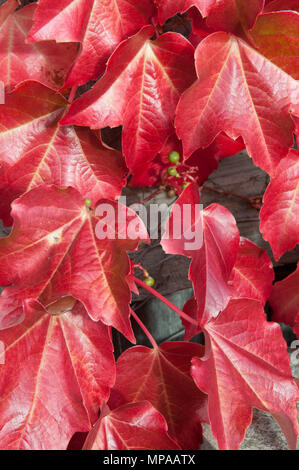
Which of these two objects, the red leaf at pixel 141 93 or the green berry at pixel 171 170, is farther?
the green berry at pixel 171 170

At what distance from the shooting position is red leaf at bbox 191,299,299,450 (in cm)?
58

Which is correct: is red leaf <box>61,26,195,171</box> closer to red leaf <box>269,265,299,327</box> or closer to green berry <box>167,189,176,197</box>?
green berry <box>167,189,176,197</box>

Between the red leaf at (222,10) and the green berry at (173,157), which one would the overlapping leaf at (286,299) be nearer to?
the green berry at (173,157)

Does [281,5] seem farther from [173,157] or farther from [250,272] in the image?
[250,272]

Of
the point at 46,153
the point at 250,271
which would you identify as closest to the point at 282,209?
the point at 250,271

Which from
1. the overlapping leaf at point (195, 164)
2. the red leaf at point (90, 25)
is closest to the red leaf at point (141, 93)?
the red leaf at point (90, 25)

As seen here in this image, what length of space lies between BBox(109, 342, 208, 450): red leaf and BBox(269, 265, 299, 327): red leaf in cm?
22

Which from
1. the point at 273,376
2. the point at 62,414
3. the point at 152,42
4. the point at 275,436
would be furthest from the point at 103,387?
the point at 152,42

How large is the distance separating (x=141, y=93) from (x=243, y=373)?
42 centimetres

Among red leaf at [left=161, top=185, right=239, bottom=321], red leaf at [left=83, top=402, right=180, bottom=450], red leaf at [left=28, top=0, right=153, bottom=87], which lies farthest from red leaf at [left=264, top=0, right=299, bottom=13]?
red leaf at [left=83, top=402, right=180, bottom=450]

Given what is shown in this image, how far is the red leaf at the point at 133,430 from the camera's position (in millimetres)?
588

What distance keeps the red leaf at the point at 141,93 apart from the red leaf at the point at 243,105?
0.03 m

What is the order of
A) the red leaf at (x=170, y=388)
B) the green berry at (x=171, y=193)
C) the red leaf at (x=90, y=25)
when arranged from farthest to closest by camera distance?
the green berry at (x=171, y=193) → the red leaf at (x=170, y=388) → the red leaf at (x=90, y=25)
